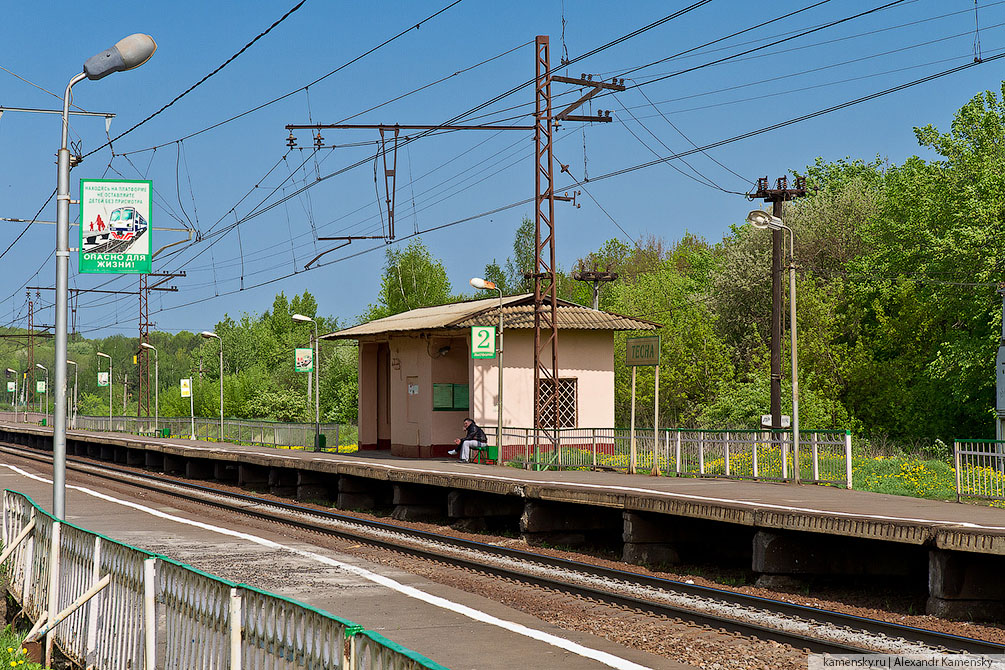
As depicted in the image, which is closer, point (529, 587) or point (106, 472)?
point (529, 587)

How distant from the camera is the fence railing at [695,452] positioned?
21.3 m

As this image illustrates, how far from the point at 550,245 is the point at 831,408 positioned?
2669cm

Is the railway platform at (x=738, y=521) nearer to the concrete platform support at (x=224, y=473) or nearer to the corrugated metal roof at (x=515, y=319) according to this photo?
the corrugated metal roof at (x=515, y=319)

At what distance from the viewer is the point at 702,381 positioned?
190ft

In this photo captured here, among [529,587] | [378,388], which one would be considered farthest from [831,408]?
[529,587]

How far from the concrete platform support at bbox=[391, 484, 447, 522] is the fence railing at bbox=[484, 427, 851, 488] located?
4.02 meters

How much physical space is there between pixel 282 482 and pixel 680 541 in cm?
1881

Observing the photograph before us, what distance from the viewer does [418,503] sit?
2473 cm

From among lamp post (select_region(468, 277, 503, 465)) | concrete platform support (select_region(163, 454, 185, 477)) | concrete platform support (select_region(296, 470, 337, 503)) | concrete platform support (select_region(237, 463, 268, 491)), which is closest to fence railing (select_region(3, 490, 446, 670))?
lamp post (select_region(468, 277, 503, 465))

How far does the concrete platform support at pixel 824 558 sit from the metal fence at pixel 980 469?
3.00 metres

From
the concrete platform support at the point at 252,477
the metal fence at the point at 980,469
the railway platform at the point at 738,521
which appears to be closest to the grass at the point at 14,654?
the railway platform at the point at 738,521

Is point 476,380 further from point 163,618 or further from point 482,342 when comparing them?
point 163,618

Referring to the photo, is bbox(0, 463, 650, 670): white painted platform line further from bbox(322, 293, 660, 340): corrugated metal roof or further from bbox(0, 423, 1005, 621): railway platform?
bbox(322, 293, 660, 340): corrugated metal roof

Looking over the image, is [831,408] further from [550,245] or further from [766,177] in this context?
[550,245]
